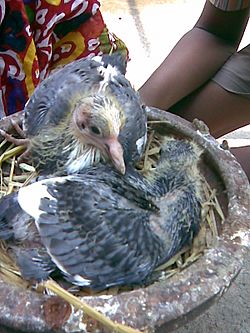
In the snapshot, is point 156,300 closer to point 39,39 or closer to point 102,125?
point 102,125

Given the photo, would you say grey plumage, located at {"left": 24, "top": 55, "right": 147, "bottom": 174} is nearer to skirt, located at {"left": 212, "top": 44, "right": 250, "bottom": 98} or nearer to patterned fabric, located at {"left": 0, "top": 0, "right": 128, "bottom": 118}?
patterned fabric, located at {"left": 0, "top": 0, "right": 128, "bottom": 118}

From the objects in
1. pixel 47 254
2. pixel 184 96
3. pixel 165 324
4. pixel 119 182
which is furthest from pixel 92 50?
pixel 165 324

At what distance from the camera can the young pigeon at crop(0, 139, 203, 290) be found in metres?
0.84

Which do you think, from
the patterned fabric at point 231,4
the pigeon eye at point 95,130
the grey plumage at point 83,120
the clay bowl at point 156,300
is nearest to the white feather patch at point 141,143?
the grey plumage at point 83,120

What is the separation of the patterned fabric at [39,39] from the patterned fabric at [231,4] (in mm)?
279

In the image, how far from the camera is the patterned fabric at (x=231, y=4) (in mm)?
1495

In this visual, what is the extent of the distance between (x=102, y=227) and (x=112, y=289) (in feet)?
0.28

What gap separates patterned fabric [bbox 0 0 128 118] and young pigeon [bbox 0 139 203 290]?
49 cm

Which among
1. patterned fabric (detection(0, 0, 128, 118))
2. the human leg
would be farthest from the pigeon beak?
the human leg

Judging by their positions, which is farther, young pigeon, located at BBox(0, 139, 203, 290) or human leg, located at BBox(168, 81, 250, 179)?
human leg, located at BBox(168, 81, 250, 179)

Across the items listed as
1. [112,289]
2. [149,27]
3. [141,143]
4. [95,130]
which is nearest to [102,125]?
[95,130]

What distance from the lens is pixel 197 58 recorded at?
1.58 m

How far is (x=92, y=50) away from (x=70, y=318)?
0.87 metres

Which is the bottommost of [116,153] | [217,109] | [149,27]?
[149,27]
